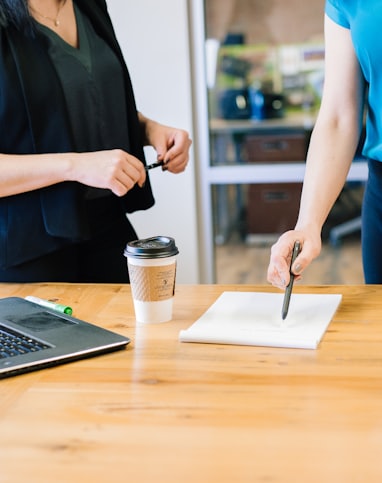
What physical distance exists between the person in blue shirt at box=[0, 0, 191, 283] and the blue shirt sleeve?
0.49 meters

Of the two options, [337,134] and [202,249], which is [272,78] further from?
[337,134]

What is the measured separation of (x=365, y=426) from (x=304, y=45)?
268cm

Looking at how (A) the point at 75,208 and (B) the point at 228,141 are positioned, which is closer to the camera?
(A) the point at 75,208

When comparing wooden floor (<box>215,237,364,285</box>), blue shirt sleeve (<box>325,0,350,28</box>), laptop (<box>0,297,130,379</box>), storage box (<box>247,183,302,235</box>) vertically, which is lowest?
wooden floor (<box>215,237,364,285</box>)

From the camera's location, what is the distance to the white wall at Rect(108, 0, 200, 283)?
314cm

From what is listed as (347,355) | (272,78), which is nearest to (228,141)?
(272,78)

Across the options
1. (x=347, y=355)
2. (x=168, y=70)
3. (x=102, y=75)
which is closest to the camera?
(x=347, y=355)

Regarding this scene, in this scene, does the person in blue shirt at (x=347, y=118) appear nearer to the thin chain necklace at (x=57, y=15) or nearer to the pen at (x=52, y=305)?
the pen at (x=52, y=305)

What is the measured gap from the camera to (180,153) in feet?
5.99

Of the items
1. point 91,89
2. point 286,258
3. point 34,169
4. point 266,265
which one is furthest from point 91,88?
point 266,265

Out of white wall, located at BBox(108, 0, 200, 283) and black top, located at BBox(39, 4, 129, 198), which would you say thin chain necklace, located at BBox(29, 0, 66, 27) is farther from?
white wall, located at BBox(108, 0, 200, 283)

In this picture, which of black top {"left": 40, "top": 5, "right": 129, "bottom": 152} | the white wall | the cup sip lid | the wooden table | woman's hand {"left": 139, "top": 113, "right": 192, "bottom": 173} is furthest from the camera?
the white wall

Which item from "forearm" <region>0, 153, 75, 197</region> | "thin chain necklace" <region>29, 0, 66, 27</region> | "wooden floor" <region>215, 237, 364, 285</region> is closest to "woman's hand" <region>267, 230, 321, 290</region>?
"forearm" <region>0, 153, 75, 197</region>

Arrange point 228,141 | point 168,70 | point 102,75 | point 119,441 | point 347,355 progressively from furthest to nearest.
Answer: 1. point 228,141
2. point 168,70
3. point 102,75
4. point 347,355
5. point 119,441
